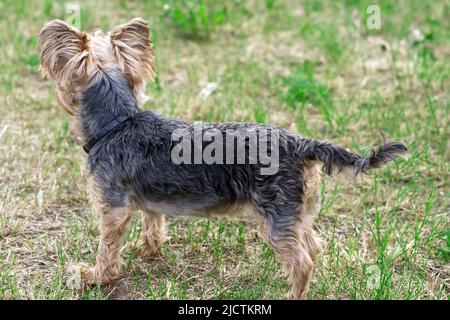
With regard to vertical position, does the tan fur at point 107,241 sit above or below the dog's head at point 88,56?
below

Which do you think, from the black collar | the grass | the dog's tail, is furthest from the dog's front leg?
the dog's tail

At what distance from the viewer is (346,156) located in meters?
3.92

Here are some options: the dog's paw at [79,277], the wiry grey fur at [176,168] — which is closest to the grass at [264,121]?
the dog's paw at [79,277]

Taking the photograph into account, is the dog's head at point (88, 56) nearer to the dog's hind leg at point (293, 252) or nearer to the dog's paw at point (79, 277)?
the dog's paw at point (79, 277)

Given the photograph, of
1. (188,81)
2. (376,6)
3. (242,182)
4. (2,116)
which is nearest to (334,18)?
(376,6)

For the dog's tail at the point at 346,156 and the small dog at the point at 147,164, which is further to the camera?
the small dog at the point at 147,164

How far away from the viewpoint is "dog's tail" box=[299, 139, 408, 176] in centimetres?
379

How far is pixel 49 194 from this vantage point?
5.38 meters

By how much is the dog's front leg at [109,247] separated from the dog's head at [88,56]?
81cm

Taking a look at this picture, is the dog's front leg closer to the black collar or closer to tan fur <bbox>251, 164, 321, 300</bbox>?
the black collar

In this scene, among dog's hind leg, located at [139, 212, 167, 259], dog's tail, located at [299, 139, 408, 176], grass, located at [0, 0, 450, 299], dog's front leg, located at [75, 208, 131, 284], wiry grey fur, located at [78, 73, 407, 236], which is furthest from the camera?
dog's hind leg, located at [139, 212, 167, 259]

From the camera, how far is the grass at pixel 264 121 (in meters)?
4.53

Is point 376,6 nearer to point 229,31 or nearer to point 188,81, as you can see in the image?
point 229,31

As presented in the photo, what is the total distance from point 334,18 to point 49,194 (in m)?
5.29
